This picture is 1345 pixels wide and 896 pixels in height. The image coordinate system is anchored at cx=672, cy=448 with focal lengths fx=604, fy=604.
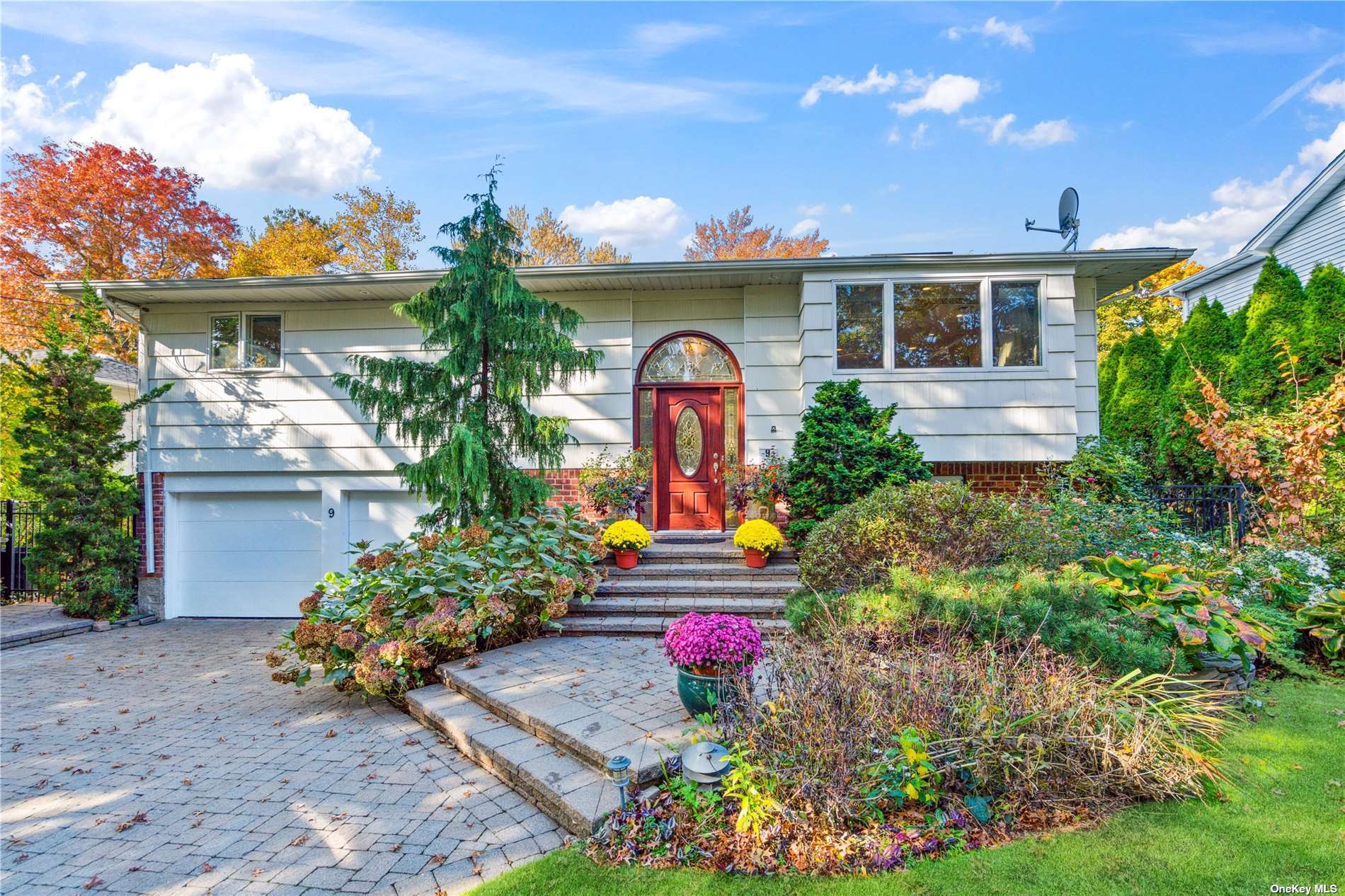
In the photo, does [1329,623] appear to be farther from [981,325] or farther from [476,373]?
[476,373]

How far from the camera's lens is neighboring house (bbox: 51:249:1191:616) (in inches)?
305

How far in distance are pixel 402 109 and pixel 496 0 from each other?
2.61 m

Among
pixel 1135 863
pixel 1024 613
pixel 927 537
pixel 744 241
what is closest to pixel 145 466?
pixel 927 537

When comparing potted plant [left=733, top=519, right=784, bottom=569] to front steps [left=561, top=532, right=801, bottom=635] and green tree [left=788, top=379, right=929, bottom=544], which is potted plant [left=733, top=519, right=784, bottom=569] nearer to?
front steps [left=561, top=532, right=801, bottom=635]

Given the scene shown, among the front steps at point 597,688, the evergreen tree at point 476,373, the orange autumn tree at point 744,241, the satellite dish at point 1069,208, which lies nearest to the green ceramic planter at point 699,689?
the front steps at point 597,688

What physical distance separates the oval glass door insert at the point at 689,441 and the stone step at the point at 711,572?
5.54 ft

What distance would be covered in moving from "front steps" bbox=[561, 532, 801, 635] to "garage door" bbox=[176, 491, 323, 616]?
5236 millimetres

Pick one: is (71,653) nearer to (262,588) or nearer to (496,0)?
(262,588)

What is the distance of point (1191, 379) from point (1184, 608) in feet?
24.7

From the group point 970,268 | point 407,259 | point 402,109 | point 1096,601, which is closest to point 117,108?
point 407,259

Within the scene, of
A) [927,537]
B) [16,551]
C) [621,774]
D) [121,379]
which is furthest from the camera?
[121,379]

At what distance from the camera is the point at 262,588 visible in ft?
30.2

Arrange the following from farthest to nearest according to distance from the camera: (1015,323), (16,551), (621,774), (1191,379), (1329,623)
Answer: (16,551), (1191,379), (1015,323), (1329,623), (621,774)

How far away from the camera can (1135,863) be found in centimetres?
237
